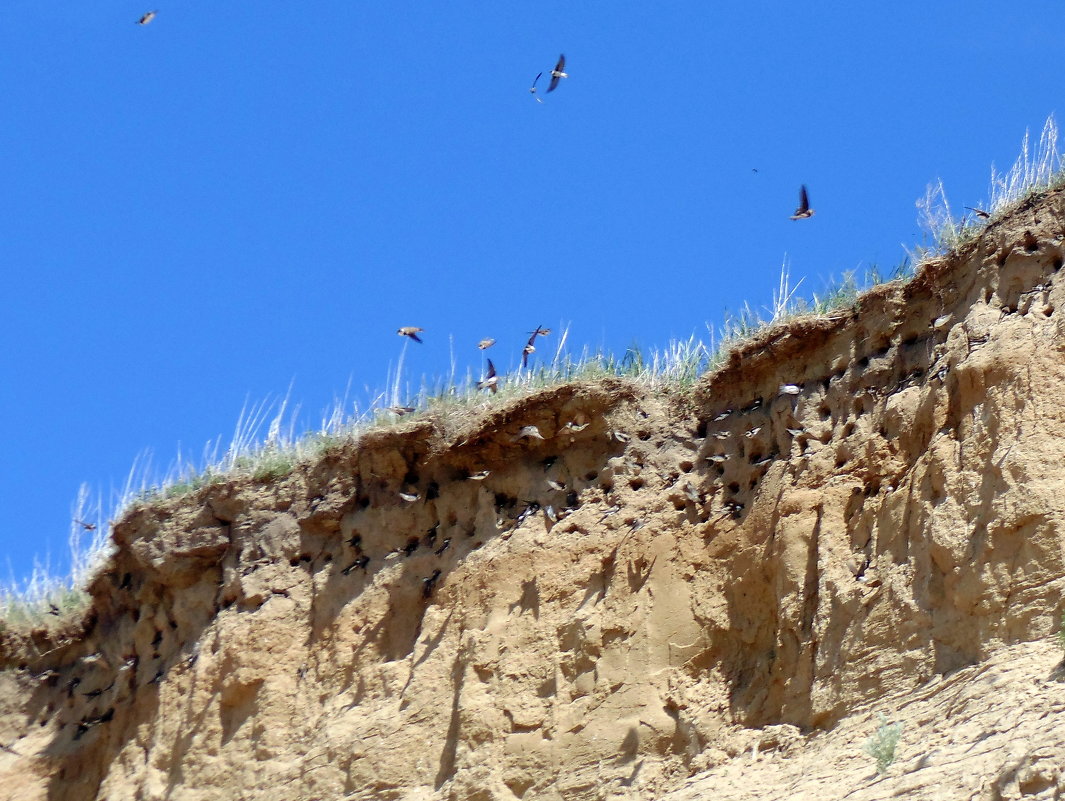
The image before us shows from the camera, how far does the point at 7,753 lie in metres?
13.3

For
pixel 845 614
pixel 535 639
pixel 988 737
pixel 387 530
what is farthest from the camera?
pixel 387 530

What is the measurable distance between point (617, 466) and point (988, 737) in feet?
13.0

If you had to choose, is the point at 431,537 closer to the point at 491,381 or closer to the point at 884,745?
the point at 491,381

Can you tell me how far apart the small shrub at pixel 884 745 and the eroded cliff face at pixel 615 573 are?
518 mm

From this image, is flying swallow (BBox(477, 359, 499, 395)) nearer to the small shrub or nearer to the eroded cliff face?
the eroded cliff face

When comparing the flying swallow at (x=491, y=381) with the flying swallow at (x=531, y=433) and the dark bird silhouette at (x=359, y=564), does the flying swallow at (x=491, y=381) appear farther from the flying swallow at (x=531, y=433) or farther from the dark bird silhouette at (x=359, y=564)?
the dark bird silhouette at (x=359, y=564)

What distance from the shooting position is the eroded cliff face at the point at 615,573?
8625 mm

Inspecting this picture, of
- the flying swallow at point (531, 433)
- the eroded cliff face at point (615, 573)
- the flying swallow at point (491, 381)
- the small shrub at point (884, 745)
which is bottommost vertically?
the small shrub at point (884, 745)

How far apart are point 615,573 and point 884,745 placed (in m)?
2.88

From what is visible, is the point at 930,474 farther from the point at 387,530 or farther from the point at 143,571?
the point at 143,571

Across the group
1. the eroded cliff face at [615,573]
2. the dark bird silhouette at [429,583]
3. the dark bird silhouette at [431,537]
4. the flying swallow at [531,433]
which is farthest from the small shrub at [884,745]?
the dark bird silhouette at [431,537]

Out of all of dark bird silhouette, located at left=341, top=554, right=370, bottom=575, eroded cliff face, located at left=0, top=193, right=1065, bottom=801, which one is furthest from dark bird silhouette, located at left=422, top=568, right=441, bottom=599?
dark bird silhouette, located at left=341, top=554, right=370, bottom=575

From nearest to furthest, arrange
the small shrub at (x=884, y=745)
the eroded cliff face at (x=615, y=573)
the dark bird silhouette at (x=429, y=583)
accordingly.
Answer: the small shrub at (x=884, y=745)
the eroded cliff face at (x=615, y=573)
the dark bird silhouette at (x=429, y=583)

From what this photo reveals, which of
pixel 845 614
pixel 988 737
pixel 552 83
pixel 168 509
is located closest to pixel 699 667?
pixel 845 614
